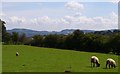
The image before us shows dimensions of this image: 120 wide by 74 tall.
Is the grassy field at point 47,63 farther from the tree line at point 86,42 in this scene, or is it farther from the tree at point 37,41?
the tree at point 37,41

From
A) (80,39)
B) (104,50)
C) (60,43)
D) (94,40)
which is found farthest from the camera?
(60,43)

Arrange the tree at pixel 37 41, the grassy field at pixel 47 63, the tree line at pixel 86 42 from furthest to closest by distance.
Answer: the tree at pixel 37 41 < the tree line at pixel 86 42 < the grassy field at pixel 47 63

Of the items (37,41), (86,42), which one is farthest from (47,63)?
(37,41)

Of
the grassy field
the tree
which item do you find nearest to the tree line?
the tree

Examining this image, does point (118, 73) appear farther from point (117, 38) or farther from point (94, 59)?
point (117, 38)

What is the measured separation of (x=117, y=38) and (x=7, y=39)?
262ft

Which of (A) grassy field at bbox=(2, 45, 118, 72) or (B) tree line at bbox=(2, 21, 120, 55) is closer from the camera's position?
(A) grassy field at bbox=(2, 45, 118, 72)

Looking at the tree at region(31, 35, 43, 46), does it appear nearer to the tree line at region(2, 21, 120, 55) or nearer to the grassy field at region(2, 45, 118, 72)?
the tree line at region(2, 21, 120, 55)

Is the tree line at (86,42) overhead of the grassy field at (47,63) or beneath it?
overhead

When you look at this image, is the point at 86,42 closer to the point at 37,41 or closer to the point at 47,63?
the point at 37,41

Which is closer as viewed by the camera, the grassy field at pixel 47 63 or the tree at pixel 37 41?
the grassy field at pixel 47 63

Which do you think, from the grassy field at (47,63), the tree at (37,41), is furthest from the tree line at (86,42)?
the grassy field at (47,63)

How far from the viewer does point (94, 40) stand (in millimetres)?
122188

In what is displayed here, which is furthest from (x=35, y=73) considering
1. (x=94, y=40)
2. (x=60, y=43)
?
(x=60, y=43)
